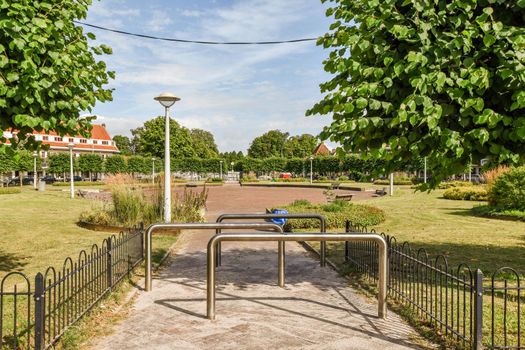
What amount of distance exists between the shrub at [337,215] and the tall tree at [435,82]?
812 centimetres

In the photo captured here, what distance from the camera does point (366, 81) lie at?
5.15 m

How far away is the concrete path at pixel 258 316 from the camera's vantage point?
4.58 m

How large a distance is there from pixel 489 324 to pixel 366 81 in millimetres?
3339

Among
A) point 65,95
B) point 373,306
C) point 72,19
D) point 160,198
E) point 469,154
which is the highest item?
point 72,19

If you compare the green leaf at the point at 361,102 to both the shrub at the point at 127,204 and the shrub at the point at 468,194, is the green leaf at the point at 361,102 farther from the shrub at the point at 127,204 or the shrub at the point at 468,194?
the shrub at the point at 468,194

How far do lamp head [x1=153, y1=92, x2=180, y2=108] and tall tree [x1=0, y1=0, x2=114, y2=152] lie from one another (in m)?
5.37

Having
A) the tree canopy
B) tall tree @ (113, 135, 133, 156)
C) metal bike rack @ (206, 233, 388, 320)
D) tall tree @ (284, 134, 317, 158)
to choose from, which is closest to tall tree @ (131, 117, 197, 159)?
the tree canopy

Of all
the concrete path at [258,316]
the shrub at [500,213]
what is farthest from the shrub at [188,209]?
the shrub at [500,213]

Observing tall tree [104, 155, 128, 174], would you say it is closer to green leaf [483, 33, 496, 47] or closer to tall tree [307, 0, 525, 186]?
tall tree [307, 0, 525, 186]

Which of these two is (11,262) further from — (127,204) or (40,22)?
(40,22)

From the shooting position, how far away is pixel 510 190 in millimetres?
16719

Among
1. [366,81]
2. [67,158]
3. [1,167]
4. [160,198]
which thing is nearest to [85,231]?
[160,198]

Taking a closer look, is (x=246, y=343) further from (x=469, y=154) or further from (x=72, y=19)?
(x=72, y=19)

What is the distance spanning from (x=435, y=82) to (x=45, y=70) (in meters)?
4.92
